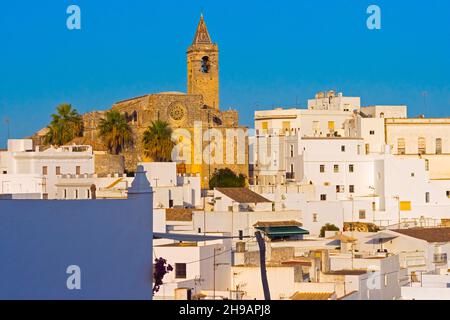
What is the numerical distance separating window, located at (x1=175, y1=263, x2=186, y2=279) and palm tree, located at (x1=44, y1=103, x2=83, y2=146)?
29.1 m

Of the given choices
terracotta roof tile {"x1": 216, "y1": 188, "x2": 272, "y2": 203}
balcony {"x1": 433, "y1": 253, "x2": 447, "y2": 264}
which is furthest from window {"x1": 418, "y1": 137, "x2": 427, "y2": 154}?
balcony {"x1": 433, "y1": 253, "x2": 447, "y2": 264}

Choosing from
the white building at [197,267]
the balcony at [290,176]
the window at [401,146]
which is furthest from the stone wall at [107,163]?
the white building at [197,267]

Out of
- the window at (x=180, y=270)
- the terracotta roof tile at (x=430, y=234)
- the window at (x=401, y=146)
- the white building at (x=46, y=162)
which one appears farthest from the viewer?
the window at (x=401, y=146)

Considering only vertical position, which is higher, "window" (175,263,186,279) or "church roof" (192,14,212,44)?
"church roof" (192,14,212,44)

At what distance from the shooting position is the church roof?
64062mm

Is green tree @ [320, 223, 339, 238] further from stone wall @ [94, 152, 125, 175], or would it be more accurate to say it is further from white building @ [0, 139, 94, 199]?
stone wall @ [94, 152, 125, 175]

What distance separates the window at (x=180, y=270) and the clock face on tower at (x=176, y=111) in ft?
105

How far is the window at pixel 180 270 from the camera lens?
2314cm

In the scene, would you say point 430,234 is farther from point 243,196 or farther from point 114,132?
point 114,132

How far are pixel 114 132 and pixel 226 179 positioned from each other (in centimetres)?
541

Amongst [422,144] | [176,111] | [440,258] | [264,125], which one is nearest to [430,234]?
[440,258]

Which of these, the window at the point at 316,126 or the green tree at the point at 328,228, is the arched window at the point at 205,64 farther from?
the green tree at the point at 328,228

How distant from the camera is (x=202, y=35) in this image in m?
64.6

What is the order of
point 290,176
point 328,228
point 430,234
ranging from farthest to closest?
point 290,176, point 328,228, point 430,234
